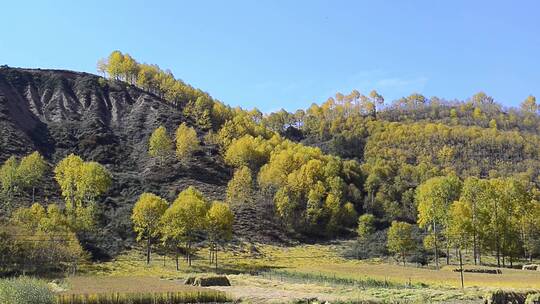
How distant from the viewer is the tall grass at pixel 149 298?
44.7 metres

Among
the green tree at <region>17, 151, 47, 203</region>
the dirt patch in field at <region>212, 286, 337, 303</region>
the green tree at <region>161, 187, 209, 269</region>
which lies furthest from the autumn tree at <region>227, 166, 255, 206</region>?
the dirt patch in field at <region>212, 286, 337, 303</region>

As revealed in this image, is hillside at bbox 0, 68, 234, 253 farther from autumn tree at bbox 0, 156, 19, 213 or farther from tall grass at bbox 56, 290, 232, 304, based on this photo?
tall grass at bbox 56, 290, 232, 304

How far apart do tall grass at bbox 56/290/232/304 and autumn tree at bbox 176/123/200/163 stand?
10749 centimetres

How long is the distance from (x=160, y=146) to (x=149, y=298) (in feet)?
361

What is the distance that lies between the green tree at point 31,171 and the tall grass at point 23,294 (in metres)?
81.0

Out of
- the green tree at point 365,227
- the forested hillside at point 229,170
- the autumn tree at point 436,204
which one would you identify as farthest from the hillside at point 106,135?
the autumn tree at point 436,204

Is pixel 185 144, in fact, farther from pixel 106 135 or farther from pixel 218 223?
pixel 218 223

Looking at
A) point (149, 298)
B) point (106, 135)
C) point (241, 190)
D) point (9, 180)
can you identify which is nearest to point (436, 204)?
point (241, 190)

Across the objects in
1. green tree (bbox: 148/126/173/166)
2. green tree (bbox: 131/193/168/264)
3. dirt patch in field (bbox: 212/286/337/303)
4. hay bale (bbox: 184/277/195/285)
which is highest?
green tree (bbox: 148/126/173/166)

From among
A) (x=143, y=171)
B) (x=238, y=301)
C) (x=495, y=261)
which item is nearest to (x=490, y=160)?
(x=495, y=261)

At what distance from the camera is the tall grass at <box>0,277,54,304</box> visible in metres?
35.2

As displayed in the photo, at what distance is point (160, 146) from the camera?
154 meters

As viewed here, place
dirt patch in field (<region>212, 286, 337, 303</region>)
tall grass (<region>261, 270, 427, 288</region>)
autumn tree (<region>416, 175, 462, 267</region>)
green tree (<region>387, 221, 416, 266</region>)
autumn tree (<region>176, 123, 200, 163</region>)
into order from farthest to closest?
autumn tree (<region>176, 123, 200, 163</region>) < green tree (<region>387, 221, 416, 266</region>) < autumn tree (<region>416, 175, 462, 267</region>) < tall grass (<region>261, 270, 427, 288</region>) < dirt patch in field (<region>212, 286, 337, 303</region>)

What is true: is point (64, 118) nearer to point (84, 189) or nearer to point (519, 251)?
point (84, 189)
